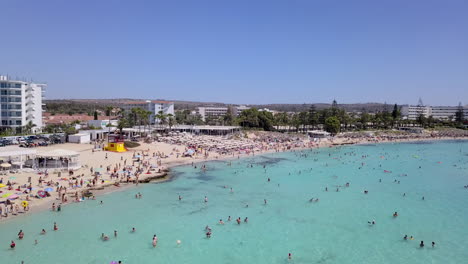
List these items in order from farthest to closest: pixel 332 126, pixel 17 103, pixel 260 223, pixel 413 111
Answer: pixel 413 111, pixel 332 126, pixel 17 103, pixel 260 223

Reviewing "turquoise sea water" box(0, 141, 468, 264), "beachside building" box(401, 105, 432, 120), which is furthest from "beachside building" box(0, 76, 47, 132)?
"beachside building" box(401, 105, 432, 120)

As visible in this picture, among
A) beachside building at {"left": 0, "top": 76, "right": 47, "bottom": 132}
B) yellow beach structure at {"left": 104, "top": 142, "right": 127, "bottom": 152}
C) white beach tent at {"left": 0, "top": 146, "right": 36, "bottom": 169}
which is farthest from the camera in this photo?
beachside building at {"left": 0, "top": 76, "right": 47, "bottom": 132}

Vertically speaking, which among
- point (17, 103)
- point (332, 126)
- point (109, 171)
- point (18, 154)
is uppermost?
point (17, 103)

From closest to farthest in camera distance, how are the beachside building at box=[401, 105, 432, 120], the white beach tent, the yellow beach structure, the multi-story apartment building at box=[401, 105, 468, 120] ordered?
the white beach tent → the yellow beach structure → the beachside building at box=[401, 105, 432, 120] → the multi-story apartment building at box=[401, 105, 468, 120]

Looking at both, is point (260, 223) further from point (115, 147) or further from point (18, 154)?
point (115, 147)

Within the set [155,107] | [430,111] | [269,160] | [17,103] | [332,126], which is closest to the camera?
[269,160]

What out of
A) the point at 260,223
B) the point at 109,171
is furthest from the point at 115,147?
the point at 260,223

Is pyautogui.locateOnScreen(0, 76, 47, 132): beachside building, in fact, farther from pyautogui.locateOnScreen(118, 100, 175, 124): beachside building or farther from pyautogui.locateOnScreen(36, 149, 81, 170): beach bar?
pyautogui.locateOnScreen(118, 100, 175, 124): beachside building
